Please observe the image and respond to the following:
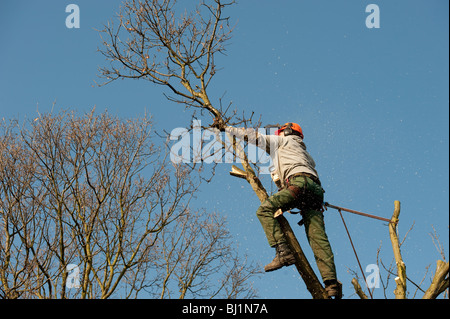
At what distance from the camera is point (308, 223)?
4.54 m

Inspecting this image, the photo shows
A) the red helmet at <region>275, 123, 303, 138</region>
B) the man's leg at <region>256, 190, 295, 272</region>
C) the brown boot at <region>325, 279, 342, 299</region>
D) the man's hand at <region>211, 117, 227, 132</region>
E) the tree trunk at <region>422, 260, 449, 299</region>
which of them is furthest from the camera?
the red helmet at <region>275, 123, 303, 138</region>

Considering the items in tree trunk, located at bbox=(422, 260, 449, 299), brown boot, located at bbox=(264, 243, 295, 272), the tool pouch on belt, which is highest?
the tool pouch on belt

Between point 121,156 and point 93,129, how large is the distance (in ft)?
2.90

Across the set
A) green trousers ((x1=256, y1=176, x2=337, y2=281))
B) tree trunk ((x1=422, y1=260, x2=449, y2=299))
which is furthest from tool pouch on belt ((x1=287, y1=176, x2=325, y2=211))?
tree trunk ((x1=422, y1=260, x2=449, y2=299))

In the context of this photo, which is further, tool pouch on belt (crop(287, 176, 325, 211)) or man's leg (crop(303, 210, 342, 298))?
tool pouch on belt (crop(287, 176, 325, 211))

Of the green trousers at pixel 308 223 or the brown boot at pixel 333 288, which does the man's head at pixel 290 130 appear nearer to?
the green trousers at pixel 308 223

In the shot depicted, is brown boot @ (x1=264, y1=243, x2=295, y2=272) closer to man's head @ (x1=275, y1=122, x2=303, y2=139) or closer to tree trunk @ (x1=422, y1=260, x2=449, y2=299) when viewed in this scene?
tree trunk @ (x1=422, y1=260, x2=449, y2=299)

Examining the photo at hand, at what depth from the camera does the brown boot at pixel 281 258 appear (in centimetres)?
419

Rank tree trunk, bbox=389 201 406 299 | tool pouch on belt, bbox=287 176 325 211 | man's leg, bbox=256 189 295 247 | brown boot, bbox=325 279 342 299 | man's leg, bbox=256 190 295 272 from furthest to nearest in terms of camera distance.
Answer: tool pouch on belt, bbox=287 176 325 211 → man's leg, bbox=256 189 295 247 → man's leg, bbox=256 190 295 272 → brown boot, bbox=325 279 342 299 → tree trunk, bbox=389 201 406 299

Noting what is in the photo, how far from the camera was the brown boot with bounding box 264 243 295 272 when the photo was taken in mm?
4188

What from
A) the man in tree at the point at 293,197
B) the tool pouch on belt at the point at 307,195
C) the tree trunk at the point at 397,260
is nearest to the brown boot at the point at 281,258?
the man in tree at the point at 293,197
